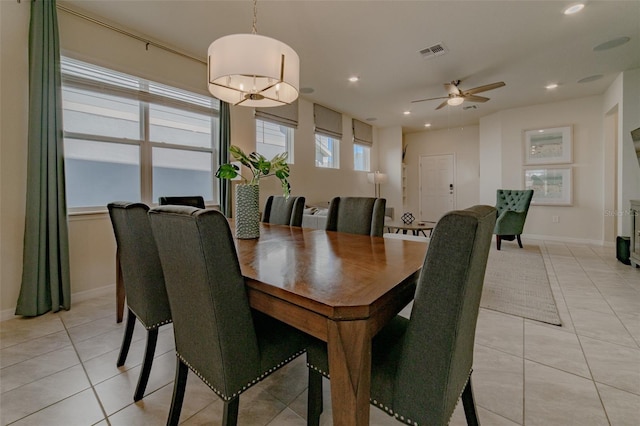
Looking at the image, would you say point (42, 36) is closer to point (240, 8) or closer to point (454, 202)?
point (240, 8)

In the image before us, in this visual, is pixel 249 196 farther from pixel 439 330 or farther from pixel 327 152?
pixel 327 152

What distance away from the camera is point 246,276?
969 mm

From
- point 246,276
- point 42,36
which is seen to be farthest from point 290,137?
point 246,276

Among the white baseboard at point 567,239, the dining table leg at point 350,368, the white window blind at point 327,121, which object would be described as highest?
the white window blind at point 327,121

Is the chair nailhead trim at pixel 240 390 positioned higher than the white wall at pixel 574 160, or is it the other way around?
the white wall at pixel 574 160

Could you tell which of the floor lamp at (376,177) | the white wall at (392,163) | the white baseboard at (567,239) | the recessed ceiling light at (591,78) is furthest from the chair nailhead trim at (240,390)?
the white wall at (392,163)

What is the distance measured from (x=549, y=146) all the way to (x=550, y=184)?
0.74 metres

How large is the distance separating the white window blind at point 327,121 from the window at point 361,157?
852mm

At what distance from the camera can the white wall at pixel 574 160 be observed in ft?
16.8

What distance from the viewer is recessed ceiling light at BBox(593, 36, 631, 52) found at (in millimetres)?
3170

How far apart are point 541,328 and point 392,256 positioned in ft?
5.35

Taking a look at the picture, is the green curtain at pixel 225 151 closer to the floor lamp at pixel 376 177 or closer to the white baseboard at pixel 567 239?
the floor lamp at pixel 376 177

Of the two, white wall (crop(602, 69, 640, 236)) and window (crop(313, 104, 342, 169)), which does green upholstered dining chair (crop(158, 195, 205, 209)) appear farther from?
white wall (crop(602, 69, 640, 236))

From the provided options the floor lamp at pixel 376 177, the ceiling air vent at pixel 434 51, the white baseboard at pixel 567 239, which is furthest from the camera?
the floor lamp at pixel 376 177
